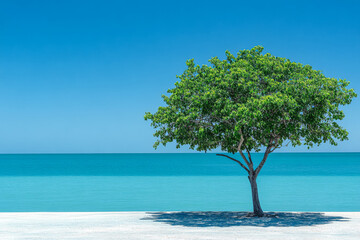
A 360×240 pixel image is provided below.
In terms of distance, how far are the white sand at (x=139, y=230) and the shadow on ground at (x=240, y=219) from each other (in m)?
0.24

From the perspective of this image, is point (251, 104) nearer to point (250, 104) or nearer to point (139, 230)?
point (250, 104)

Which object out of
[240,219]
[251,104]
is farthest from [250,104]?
[240,219]

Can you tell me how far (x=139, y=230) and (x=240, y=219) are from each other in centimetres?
451

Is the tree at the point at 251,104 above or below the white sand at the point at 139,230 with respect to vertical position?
above

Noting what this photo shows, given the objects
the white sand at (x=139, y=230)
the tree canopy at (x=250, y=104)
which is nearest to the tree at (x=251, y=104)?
the tree canopy at (x=250, y=104)

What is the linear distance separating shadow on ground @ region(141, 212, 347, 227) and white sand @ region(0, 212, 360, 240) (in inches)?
9.6

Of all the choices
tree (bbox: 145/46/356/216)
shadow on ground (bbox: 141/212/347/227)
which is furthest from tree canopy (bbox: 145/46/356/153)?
shadow on ground (bbox: 141/212/347/227)

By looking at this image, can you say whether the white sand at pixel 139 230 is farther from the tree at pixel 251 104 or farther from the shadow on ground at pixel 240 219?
the tree at pixel 251 104

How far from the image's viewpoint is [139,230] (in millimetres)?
14906

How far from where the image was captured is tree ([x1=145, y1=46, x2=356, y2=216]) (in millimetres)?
15477

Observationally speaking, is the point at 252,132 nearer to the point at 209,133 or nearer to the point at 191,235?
the point at 209,133

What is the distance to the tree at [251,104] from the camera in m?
15.5

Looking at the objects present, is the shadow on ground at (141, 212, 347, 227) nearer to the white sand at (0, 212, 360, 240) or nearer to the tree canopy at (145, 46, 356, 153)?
the white sand at (0, 212, 360, 240)

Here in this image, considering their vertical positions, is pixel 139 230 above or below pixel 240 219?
below
